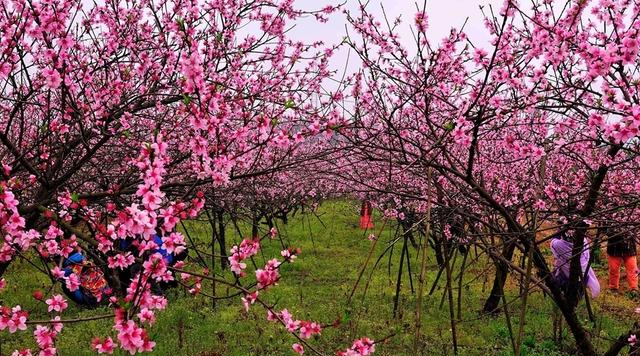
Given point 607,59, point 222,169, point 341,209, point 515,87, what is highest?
point 341,209

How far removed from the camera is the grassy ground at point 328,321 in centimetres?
773

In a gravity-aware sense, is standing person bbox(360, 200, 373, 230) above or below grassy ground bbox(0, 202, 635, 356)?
above

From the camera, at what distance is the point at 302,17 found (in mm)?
6820

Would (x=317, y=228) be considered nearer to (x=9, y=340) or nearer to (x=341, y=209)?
(x=341, y=209)

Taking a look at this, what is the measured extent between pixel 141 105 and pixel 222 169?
219cm

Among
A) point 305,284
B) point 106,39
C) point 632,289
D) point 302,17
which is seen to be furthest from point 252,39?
point 632,289

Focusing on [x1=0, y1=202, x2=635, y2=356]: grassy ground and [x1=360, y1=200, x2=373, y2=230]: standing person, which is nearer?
[x1=0, y1=202, x2=635, y2=356]: grassy ground

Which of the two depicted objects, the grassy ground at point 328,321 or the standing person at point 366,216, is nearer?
the grassy ground at point 328,321

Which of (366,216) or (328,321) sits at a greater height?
(366,216)

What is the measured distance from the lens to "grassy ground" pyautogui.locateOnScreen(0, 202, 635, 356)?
25.3 ft

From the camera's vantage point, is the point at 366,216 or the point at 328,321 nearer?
the point at 328,321

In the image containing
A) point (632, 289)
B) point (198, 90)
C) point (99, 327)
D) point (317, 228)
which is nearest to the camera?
point (198, 90)

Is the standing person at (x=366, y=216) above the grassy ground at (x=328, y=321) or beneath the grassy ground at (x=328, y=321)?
above

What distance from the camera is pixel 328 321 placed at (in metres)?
9.12
